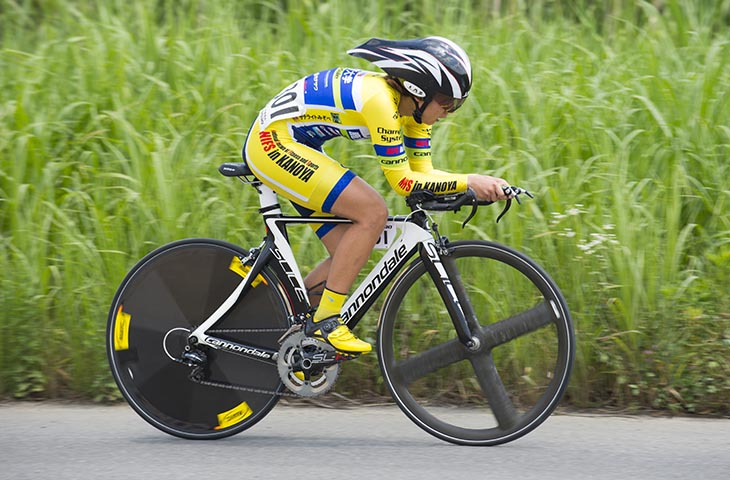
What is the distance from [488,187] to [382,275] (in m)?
0.66

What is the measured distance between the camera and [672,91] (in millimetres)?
6098

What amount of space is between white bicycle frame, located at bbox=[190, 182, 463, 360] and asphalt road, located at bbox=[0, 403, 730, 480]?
1.60 ft

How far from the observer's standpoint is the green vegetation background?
16.0 ft

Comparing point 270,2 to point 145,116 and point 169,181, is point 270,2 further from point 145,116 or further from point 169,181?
point 169,181

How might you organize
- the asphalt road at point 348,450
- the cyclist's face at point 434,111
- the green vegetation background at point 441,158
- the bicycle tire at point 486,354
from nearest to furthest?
1. the asphalt road at point 348,450
2. the cyclist's face at point 434,111
3. the bicycle tire at point 486,354
4. the green vegetation background at point 441,158

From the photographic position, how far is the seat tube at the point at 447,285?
420 cm

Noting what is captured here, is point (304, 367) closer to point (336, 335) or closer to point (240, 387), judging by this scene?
point (336, 335)

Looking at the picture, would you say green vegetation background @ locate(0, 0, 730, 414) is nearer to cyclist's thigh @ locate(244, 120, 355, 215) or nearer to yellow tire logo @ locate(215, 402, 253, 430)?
yellow tire logo @ locate(215, 402, 253, 430)

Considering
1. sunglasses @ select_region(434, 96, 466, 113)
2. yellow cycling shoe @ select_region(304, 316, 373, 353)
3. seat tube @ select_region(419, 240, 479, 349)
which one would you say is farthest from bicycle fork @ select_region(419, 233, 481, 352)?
sunglasses @ select_region(434, 96, 466, 113)

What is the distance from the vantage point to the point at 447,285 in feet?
13.9

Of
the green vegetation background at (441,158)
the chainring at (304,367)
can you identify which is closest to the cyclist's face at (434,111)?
the chainring at (304,367)

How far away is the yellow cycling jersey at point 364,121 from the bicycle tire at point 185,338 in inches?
26.9

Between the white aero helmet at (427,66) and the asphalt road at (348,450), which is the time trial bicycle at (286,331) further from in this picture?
the white aero helmet at (427,66)

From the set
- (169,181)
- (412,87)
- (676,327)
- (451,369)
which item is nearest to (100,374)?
(169,181)
